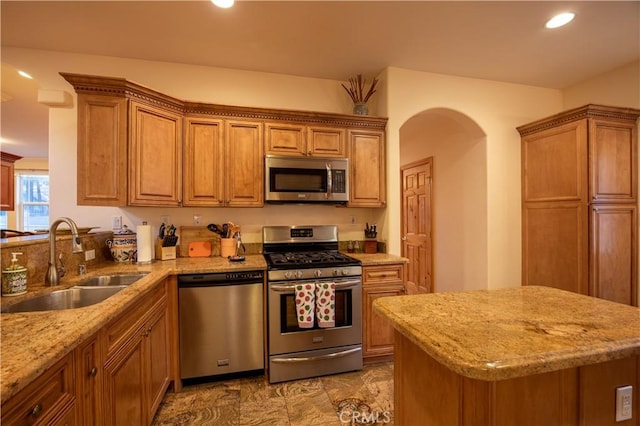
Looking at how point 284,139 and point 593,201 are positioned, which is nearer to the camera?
point 593,201

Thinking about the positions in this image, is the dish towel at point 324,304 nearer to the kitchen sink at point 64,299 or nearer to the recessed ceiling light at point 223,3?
the kitchen sink at point 64,299

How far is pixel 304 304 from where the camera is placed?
90.0 inches

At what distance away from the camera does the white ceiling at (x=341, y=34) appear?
208 centimetres

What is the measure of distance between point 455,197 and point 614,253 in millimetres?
1579

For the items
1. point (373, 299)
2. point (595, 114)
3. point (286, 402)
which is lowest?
point (286, 402)

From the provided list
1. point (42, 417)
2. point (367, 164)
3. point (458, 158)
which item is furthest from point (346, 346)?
point (458, 158)

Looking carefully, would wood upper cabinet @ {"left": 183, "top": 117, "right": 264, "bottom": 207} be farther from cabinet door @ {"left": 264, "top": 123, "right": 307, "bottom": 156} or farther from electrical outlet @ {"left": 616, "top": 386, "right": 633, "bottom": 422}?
electrical outlet @ {"left": 616, "top": 386, "right": 633, "bottom": 422}

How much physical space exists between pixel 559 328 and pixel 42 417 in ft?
5.49

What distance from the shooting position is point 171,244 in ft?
8.46

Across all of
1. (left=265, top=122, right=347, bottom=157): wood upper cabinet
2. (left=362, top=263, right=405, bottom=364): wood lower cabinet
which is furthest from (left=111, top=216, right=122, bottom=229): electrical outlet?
(left=362, top=263, right=405, bottom=364): wood lower cabinet

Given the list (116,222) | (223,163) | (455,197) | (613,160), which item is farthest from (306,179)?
(613,160)

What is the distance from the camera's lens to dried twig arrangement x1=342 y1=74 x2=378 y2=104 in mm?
3014

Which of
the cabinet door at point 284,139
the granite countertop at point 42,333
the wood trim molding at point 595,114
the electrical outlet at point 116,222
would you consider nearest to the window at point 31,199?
the electrical outlet at point 116,222

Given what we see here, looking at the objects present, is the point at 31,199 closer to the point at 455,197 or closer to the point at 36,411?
the point at 36,411
